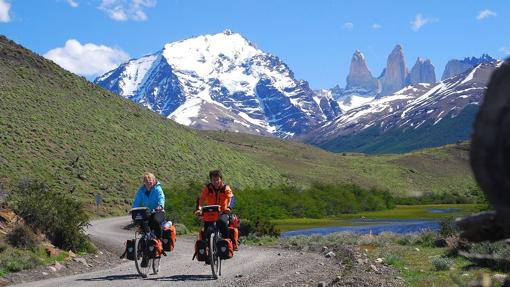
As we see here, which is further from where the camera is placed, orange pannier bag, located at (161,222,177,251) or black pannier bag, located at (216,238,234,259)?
orange pannier bag, located at (161,222,177,251)

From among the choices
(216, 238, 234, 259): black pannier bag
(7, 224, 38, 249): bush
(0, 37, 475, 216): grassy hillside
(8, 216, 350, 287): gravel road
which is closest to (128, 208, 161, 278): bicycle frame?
(8, 216, 350, 287): gravel road

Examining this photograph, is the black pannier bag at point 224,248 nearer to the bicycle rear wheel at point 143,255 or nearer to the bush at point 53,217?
the bicycle rear wheel at point 143,255

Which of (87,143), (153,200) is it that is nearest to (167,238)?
(153,200)

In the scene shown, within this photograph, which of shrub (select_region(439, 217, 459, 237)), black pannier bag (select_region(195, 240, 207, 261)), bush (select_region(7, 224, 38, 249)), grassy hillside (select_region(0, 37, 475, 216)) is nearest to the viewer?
black pannier bag (select_region(195, 240, 207, 261))

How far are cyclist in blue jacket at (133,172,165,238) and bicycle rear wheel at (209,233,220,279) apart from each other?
1.45m

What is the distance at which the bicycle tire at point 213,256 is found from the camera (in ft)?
48.1

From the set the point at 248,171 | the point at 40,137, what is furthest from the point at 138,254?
the point at 248,171

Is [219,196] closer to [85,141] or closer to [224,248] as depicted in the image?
[224,248]

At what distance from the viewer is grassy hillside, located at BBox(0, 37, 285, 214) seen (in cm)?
6719

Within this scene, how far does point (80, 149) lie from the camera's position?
76.2 meters

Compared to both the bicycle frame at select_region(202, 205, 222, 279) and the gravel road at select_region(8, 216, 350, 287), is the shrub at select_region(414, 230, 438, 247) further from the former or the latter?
the bicycle frame at select_region(202, 205, 222, 279)

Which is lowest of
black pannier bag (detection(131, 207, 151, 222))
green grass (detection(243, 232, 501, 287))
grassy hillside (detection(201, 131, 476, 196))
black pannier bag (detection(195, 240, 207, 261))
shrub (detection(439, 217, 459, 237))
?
green grass (detection(243, 232, 501, 287))

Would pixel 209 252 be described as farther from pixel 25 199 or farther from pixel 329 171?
pixel 329 171

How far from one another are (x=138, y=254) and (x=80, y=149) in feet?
209
